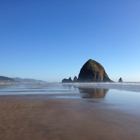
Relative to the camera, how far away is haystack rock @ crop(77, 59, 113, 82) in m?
112

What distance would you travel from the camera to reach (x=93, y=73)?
373 ft

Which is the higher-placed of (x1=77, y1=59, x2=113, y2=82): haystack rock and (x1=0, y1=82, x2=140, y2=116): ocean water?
(x1=77, y1=59, x2=113, y2=82): haystack rock

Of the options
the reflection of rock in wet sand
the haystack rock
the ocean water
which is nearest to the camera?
the ocean water

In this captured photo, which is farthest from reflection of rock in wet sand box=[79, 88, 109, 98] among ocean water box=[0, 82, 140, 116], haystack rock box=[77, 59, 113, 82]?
haystack rock box=[77, 59, 113, 82]

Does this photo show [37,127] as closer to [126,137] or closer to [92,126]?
[92,126]

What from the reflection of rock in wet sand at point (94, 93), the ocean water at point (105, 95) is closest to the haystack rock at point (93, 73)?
the ocean water at point (105, 95)

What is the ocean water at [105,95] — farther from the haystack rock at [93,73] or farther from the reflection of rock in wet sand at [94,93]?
the haystack rock at [93,73]

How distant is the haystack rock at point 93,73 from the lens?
112m

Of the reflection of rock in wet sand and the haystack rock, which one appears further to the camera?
the haystack rock

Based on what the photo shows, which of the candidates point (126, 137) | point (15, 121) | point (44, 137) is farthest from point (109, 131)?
point (15, 121)

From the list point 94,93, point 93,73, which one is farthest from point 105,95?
point 93,73

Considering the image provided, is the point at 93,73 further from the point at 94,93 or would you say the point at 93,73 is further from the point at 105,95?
the point at 105,95

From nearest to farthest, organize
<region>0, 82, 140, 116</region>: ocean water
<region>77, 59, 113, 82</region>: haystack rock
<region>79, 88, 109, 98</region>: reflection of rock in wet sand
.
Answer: <region>0, 82, 140, 116</region>: ocean water, <region>79, 88, 109, 98</region>: reflection of rock in wet sand, <region>77, 59, 113, 82</region>: haystack rock

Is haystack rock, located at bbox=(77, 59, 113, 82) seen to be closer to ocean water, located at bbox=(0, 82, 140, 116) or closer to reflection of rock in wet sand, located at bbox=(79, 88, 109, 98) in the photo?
ocean water, located at bbox=(0, 82, 140, 116)
